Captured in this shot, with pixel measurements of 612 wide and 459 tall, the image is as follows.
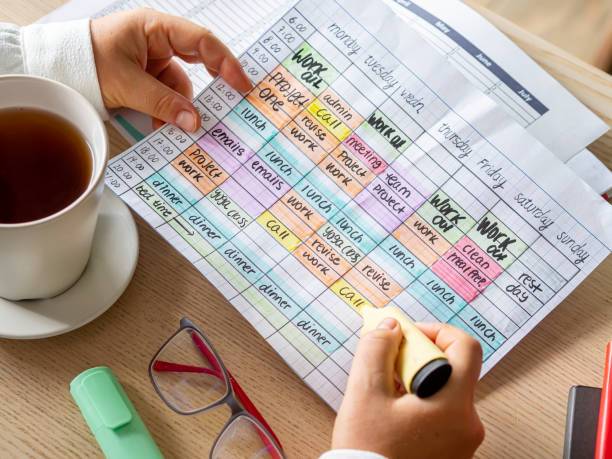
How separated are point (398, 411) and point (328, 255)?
0.49ft

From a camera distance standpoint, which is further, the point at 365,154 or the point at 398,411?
the point at 365,154

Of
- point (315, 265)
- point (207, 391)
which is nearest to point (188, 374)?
point (207, 391)

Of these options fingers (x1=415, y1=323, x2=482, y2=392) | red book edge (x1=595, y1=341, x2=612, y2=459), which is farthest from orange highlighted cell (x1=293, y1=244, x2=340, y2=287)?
red book edge (x1=595, y1=341, x2=612, y2=459)

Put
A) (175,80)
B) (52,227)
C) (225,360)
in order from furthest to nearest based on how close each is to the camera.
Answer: (175,80), (225,360), (52,227)

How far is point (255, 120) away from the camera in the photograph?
0.59 meters

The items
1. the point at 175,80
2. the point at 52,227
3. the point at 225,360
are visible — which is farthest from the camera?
the point at 175,80

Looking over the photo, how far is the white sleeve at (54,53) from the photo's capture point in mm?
564

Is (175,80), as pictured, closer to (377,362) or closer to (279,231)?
(279,231)

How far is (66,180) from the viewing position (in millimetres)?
486

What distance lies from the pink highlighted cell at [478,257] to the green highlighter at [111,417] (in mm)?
304

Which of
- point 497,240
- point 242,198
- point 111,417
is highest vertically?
point 497,240

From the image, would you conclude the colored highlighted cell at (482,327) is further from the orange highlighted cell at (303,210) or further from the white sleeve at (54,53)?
the white sleeve at (54,53)

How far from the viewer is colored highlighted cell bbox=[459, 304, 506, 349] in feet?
1.76

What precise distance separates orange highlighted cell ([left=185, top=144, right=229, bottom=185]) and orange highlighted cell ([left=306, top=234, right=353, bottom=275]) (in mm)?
101
